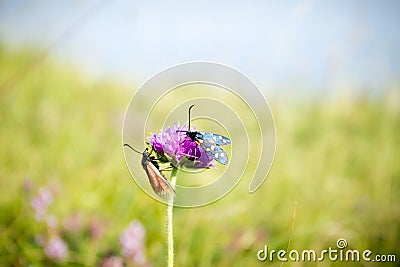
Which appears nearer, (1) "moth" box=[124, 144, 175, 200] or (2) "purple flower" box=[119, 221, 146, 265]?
(1) "moth" box=[124, 144, 175, 200]

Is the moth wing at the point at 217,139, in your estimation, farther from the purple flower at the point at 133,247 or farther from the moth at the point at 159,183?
the purple flower at the point at 133,247

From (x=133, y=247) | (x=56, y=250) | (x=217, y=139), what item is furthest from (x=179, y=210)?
(x=217, y=139)

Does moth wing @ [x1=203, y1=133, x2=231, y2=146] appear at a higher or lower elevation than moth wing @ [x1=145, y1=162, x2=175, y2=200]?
higher

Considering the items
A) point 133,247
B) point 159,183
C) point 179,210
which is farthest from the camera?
point 179,210

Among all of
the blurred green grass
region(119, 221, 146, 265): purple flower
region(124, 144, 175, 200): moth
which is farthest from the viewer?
the blurred green grass

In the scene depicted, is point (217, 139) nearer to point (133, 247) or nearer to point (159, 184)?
point (159, 184)

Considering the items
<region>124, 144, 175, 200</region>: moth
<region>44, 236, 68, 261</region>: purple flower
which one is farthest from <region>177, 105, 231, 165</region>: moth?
<region>44, 236, 68, 261</region>: purple flower

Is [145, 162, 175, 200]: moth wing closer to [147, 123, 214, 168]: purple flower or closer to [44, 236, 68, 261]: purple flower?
[147, 123, 214, 168]: purple flower
